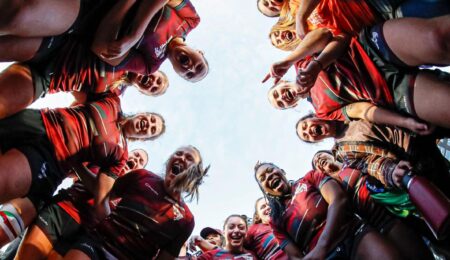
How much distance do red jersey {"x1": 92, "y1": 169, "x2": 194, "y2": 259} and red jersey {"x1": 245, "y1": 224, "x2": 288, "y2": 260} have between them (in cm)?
111

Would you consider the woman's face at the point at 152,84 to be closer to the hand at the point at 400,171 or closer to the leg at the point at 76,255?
the leg at the point at 76,255

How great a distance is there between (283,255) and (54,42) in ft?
9.10

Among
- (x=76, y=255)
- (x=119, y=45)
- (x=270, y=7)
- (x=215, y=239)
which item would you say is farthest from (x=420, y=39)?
(x=215, y=239)

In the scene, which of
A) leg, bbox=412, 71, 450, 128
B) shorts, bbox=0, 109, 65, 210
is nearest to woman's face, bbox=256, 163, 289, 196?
leg, bbox=412, 71, 450, 128

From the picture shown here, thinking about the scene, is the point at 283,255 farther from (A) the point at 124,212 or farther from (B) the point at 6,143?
(B) the point at 6,143

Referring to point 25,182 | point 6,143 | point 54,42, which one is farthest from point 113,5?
point 25,182

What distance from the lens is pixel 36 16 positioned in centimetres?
192

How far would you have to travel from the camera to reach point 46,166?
2629 mm

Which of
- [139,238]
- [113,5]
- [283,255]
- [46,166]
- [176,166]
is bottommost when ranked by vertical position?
[283,255]


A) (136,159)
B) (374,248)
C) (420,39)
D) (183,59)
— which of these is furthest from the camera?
(136,159)

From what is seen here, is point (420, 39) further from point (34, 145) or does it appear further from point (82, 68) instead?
point (34, 145)

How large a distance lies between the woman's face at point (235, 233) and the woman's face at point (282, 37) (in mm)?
2155

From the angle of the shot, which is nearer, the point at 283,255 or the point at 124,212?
the point at 124,212

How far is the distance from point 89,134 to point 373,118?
2288mm
